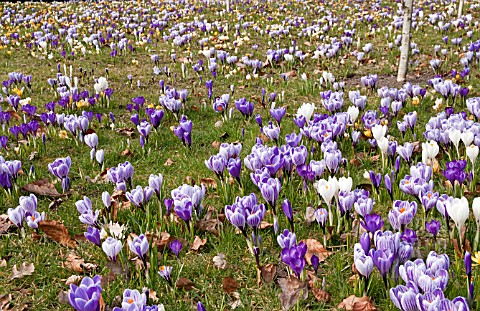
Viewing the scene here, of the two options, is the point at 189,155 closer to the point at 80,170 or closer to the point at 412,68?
the point at 80,170

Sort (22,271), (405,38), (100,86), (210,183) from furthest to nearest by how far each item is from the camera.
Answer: (405,38) → (100,86) → (210,183) → (22,271)

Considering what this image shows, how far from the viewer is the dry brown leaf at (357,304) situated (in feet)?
8.36

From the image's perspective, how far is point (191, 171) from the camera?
4.82m

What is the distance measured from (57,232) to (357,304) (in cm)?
221

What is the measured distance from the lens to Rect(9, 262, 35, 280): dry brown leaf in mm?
3113

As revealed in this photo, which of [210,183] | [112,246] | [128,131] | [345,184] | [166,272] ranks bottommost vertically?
[128,131]

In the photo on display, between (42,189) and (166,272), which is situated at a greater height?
(166,272)

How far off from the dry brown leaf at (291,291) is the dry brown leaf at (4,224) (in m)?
2.20

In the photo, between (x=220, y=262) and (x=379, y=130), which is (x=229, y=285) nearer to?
(x=220, y=262)

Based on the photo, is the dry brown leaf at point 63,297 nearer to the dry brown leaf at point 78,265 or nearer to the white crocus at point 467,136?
the dry brown leaf at point 78,265

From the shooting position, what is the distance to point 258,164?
386 cm

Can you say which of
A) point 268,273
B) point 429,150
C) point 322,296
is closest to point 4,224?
point 268,273

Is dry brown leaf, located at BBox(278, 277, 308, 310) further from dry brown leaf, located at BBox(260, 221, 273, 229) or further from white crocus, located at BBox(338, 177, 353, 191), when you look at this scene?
white crocus, located at BBox(338, 177, 353, 191)

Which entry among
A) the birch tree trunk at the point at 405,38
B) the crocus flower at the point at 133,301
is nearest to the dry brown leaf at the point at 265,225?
the crocus flower at the point at 133,301
